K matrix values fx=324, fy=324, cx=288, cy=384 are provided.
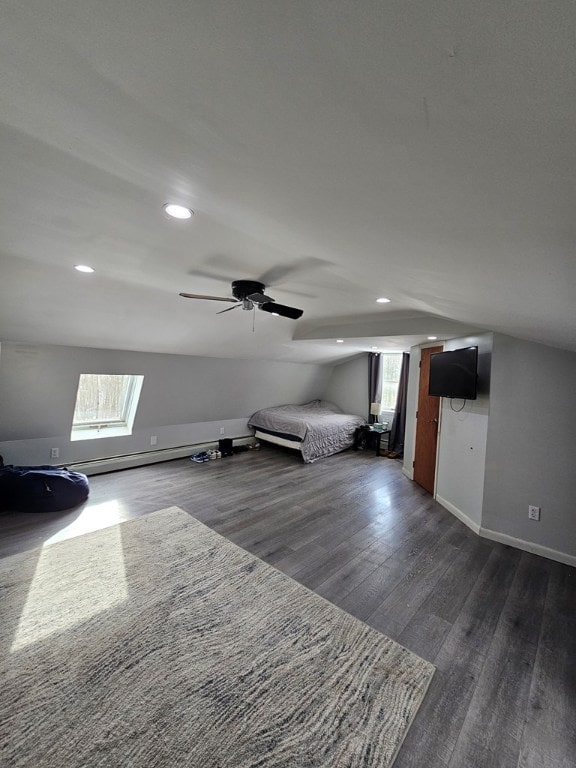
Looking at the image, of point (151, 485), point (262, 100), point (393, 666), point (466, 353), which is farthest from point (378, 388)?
point (262, 100)

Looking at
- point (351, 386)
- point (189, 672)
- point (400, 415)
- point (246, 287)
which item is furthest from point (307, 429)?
point (189, 672)

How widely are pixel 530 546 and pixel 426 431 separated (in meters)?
1.80

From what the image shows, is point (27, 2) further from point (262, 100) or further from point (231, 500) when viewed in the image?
point (231, 500)

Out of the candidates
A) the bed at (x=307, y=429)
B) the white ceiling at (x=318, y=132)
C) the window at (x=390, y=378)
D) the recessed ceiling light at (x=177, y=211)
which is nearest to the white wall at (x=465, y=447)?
the white ceiling at (x=318, y=132)

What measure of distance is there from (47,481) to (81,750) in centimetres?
276

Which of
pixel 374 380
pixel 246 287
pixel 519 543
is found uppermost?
pixel 246 287

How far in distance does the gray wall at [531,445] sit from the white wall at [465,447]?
4.1 inches

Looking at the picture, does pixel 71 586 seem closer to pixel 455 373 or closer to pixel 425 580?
pixel 425 580

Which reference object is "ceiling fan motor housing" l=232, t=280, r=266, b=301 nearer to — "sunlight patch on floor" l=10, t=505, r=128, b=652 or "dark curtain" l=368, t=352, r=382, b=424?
"sunlight patch on floor" l=10, t=505, r=128, b=652

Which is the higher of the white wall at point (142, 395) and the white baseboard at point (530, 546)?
the white wall at point (142, 395)

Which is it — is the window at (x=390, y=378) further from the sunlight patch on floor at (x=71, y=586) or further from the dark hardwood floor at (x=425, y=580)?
the sunlight patch on floor at (x=71, y=586)

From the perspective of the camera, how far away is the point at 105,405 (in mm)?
4945

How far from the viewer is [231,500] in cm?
404

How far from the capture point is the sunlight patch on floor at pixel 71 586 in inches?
79.8
